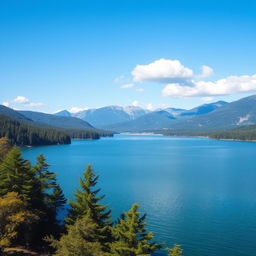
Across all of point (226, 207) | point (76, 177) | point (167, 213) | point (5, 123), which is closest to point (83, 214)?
point (167, 213)

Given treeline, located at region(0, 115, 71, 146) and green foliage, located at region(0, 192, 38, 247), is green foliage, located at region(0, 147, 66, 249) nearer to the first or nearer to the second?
green foliage, located at region(0, 192, 38, 247)

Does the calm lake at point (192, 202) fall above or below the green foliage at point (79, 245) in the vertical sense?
below

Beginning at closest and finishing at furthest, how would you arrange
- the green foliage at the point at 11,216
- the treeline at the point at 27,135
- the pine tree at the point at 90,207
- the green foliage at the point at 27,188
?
the green foliage at the point at 11,216
the pine tree at the point at 90,207
the green foliage at the point at 27,188
the treeline at the point at 27,135

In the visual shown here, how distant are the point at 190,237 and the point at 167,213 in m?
7.72

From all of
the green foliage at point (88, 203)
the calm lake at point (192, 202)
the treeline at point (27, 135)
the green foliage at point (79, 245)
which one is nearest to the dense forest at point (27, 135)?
the treeline at point (27, 135)

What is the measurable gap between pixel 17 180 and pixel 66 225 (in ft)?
23.2

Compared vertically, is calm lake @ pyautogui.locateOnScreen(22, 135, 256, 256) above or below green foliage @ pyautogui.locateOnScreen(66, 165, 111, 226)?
below

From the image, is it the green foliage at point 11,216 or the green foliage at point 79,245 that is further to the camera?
the green foliage at point 11,216

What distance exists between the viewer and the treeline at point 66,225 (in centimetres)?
1977

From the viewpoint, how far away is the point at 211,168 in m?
86.8

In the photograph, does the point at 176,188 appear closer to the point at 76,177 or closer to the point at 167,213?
the point at 167,213

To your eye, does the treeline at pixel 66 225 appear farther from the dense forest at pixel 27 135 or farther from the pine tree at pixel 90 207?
the dense forest at pixel 27 135

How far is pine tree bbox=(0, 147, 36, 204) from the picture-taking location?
27281mm

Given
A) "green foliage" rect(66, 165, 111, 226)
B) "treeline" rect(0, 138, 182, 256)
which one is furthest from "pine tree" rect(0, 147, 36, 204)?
"green foliage" rect(66, 165, 111, 226)
